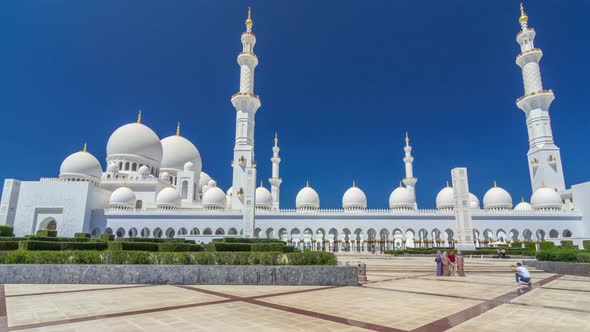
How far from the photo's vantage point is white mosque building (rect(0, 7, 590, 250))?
35406 mm

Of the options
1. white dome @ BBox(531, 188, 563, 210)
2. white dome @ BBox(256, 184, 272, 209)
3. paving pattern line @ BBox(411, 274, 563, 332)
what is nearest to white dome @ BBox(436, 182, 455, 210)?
white dome @ BBox(531, 188, 563, 210)

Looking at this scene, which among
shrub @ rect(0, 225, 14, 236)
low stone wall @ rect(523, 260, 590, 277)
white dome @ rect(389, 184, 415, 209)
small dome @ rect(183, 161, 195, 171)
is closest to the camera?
low stone wall @ rect(523, 260, 590, 277)

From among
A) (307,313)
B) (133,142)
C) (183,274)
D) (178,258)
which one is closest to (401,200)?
(178,258)

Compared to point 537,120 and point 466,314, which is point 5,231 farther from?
point 537,120

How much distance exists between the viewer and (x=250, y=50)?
140 ft

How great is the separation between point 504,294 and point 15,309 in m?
10.9

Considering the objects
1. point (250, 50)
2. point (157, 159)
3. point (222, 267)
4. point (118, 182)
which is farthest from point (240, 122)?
point (222, 267)

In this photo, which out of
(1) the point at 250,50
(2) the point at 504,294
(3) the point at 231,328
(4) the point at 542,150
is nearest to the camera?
(3) the point at 231,328

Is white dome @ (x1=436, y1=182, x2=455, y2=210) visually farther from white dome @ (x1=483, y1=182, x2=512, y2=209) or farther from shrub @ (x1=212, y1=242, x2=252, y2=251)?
shrub @ (x1=212, y1=242, x2=252, y2=251)

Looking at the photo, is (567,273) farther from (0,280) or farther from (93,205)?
(93,205)

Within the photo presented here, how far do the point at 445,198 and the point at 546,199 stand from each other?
10246 mm

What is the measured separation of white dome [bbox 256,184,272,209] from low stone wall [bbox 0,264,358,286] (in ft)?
95.9

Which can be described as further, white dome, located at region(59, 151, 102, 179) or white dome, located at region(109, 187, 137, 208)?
white dome, located at region(59, 151, 102, 179)

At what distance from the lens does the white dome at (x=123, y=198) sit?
3812cm
